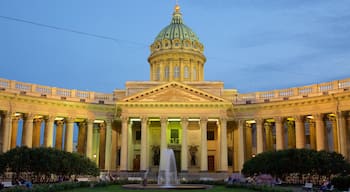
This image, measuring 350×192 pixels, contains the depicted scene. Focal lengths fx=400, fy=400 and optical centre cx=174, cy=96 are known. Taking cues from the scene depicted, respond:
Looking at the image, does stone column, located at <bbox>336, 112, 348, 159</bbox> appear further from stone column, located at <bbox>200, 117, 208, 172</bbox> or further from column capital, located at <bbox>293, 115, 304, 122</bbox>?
stone column, located at <bbox>200, 117, 208, 172</bbox>

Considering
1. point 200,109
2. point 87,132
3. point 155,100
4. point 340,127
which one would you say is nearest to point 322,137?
point 340,127

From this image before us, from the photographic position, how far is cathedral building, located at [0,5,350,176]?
160 ft

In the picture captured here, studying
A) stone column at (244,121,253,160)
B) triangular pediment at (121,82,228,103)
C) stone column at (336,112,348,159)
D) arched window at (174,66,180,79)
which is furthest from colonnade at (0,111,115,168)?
stone column at (336,112,348,159)

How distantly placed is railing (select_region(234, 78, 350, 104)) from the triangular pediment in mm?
5465

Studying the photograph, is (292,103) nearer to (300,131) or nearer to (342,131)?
(300,131)

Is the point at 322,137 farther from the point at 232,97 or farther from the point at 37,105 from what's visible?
the point at 37,105

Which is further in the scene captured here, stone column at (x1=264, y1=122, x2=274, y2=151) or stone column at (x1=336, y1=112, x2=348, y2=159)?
stone column at (x1=264, y1=122, x2=274, y2=151)

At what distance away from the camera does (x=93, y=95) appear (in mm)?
57531

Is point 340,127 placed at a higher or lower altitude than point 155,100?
lower

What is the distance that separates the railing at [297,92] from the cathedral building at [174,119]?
122 millimetres

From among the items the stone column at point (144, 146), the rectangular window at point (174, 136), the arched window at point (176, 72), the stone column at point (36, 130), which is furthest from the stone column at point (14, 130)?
the arched window at point (176, 72)

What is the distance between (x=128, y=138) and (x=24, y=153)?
22840 mm

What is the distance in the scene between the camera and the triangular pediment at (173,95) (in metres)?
56.0

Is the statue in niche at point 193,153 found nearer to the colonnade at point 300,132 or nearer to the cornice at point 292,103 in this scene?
the colonnade at point 300,132
